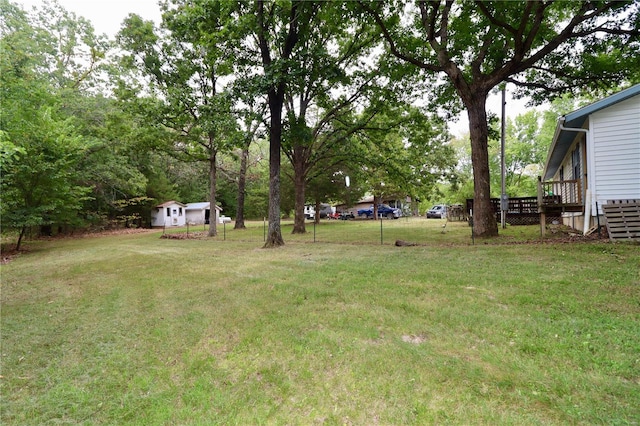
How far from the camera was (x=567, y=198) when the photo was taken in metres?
12.6

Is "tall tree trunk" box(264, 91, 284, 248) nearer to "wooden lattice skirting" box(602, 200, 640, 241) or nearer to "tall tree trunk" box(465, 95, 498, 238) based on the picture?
"tall tree trunk" box(465, 95, 498, 238)

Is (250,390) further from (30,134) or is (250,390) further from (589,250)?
(30,134)

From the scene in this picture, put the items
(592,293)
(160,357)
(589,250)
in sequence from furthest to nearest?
1. (589,250)
2. (592,293)
3. (160,357)

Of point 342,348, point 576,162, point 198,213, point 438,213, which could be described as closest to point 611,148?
point 576,162

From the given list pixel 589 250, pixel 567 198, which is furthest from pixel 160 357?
pixel 567 198

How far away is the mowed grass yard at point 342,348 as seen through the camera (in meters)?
2.31

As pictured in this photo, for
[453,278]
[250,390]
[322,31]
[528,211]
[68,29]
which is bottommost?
[250,390]

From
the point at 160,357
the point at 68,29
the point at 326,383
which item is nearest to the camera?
the point at 326,383

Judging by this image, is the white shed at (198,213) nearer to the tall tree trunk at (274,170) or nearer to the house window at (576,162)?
the tall tree trunk at (274,170)

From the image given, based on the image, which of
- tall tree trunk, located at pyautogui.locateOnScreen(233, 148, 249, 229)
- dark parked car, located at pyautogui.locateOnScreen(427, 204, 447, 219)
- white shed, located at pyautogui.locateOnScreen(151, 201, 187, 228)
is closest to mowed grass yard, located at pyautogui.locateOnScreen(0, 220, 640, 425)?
tall tree trunk, located at pyautogui.locateOnScreen(233, 148, 249, 229)

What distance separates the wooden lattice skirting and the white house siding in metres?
Result: 0.57

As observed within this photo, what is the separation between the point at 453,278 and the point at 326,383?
11.6ft

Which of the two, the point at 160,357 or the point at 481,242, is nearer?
the point at 160,357

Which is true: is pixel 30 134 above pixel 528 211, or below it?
above
